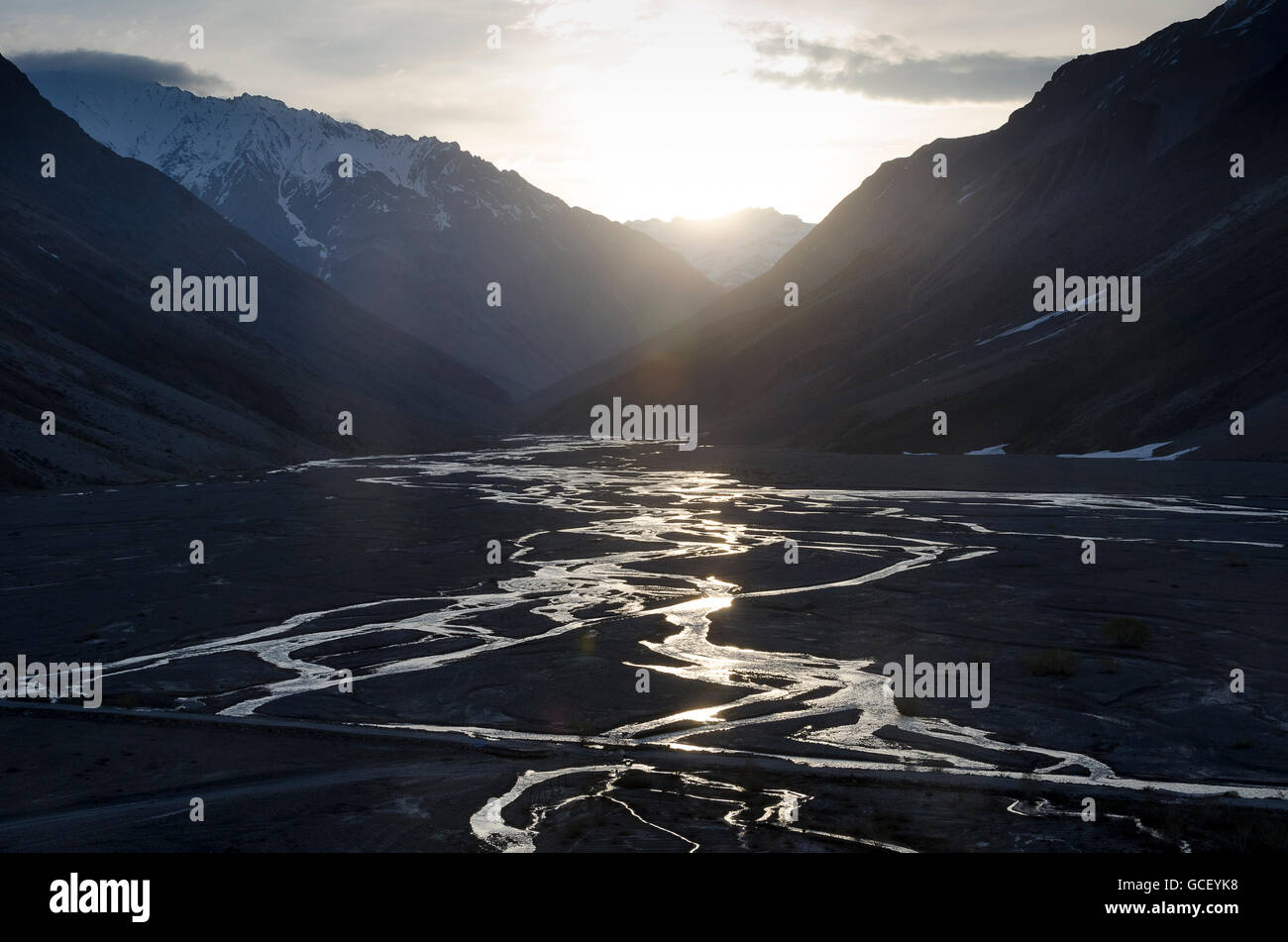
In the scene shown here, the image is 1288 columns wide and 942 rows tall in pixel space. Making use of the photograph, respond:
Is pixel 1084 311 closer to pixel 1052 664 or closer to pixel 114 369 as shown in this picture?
pixel 114 369

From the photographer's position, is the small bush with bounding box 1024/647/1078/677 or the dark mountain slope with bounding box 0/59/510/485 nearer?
the small bush with bounding box 1024/647/1078/677

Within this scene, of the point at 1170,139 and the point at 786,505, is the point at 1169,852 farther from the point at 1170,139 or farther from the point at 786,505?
the point at 1170,139

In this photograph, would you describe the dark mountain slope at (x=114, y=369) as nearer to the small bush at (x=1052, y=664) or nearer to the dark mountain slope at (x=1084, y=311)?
the dark mountain slope at (x=1084, y=311)

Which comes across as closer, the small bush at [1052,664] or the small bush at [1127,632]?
the small bush at [1052,664]

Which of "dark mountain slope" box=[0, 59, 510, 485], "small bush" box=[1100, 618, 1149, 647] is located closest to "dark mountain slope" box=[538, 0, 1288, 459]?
"dark mountain slope" box=[0, 59, 510, 485]

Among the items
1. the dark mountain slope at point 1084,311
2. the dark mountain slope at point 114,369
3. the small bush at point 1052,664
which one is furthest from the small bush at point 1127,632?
the dark mountain slope at point 114,369

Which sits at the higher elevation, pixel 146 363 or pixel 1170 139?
pixel 1170 139

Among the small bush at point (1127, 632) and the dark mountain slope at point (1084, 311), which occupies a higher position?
the dark mountain slope at point (1084, 311)

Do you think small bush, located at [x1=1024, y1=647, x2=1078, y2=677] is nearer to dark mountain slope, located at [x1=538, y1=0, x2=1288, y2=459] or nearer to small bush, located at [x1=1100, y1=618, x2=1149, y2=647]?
small bush, located at [x1=1100, y1=618, x2=1149, y2=647]

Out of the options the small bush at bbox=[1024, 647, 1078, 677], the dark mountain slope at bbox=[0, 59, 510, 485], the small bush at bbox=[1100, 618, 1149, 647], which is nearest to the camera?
the small bush at bbox=[1024, 647, 1078, 677]
